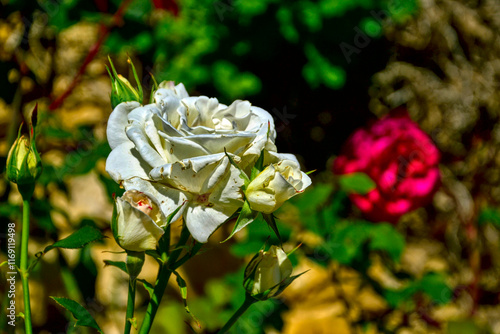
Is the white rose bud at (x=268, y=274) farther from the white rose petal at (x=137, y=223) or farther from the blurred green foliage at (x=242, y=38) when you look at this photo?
the blurred green foliage at (x=242, y=38)

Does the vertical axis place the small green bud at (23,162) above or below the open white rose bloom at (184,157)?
below

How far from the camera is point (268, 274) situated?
516 millimetres

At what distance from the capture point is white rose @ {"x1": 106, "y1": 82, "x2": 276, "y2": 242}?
45 cm

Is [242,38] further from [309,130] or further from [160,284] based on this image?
[160,284]

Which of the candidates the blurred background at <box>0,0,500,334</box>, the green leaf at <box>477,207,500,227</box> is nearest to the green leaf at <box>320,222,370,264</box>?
the blurred background at <box>0,0,500,334</box>

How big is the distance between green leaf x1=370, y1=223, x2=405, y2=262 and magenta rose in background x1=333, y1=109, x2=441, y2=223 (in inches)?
4.2

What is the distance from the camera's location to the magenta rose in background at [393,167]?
1304mm

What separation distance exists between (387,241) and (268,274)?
2.35 feet

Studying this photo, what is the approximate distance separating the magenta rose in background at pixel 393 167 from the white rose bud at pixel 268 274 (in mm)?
834

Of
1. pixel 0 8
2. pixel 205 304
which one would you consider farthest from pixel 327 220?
pixel 0 8

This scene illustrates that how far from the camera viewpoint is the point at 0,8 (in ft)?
3.18

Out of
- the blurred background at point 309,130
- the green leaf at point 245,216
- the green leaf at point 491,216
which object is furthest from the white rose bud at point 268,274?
the green leaf at point 491,216

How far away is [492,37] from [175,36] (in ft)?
4.12

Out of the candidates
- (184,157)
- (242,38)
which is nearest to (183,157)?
(184,157)
